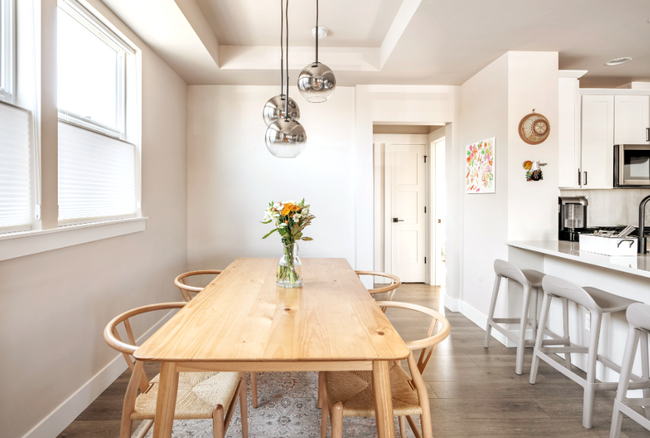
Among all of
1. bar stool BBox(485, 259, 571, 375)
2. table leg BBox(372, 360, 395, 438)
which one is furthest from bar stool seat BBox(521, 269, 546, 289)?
table leg BBox(372, 360, 395, 438)

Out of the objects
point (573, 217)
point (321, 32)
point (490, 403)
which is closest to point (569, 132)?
point (573, 217)

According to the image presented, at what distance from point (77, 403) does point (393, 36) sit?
338 centimetres

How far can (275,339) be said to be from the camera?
4.06 feet

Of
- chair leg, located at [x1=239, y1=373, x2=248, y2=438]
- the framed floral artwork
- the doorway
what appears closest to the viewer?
chair leg, located at [x1=239, y1=373, x2=248, y2=438]

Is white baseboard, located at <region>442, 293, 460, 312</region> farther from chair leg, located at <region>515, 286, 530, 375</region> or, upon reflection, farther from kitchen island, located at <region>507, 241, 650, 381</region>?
chair leg, located at <region>515, 286, 530, 375</region>

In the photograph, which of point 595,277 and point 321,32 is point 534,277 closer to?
point 595,277

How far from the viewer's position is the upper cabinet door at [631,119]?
344 cm

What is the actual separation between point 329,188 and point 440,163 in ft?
6.21

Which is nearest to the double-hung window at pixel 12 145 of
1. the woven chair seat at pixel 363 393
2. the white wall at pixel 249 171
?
the woven chair seat at pixel 363 393

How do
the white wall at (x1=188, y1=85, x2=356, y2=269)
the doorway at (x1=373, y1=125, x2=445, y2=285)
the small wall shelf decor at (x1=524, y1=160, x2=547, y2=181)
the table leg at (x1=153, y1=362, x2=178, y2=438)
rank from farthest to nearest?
the doorway at (x1=373, y1=125, x2=445, y2=285) → the white wall at (x1=188, y1=85, x2=356, y2=269) → the small wall shelf decor at (x1=524, y1=160, x2=547, y2=181) → the table leg at (x1=153, y1=362, x2=178, y2=438)

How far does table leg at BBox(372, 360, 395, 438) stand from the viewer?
3.82 feet

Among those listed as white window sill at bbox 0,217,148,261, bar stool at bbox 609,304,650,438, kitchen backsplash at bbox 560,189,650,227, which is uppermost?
kitchen backsplash at bbox 560,189,650,227

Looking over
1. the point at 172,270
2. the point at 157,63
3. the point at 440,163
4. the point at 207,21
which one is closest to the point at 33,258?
the point at 172,270

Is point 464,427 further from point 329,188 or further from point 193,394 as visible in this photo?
point 329,188
